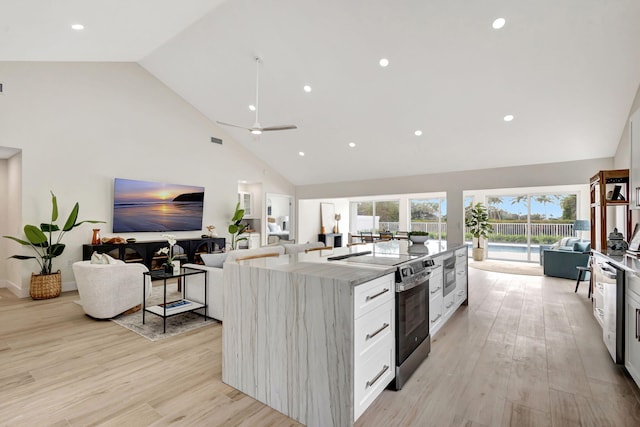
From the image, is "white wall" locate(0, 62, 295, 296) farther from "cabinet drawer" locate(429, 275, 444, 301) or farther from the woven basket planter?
"cabinet drawer" locate(429, 275, 444, 301)

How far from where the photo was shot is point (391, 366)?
2.13 m

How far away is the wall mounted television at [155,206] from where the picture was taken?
5973 millimetres

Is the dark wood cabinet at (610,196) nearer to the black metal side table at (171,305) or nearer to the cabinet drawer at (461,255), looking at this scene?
the cabinet drawer at (461,255)

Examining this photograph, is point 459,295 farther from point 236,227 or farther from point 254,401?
point 236,227

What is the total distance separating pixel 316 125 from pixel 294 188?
376 cm

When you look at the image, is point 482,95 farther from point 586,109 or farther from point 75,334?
point 75,334

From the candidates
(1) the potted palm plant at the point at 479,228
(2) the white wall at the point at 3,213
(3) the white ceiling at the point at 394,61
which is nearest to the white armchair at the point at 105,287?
(3) the white ceiling at the point at 394,61

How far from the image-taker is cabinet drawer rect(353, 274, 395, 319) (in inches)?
68.3

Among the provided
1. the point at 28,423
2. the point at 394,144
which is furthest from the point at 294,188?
the point at 28,423

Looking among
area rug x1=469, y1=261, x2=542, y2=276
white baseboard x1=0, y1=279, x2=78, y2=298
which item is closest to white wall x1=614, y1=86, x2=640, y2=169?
area rug x1=469, y1=261, x2=542, y2=276

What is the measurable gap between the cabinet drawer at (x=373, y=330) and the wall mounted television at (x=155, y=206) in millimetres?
5864

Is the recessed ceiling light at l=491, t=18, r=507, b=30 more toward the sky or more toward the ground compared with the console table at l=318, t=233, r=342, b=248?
more toward the sky

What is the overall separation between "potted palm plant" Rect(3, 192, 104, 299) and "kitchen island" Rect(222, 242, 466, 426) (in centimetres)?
429

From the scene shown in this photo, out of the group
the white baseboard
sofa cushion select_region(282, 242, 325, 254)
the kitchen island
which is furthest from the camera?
sofa cushion select_region(282, 242, 325, 254)
